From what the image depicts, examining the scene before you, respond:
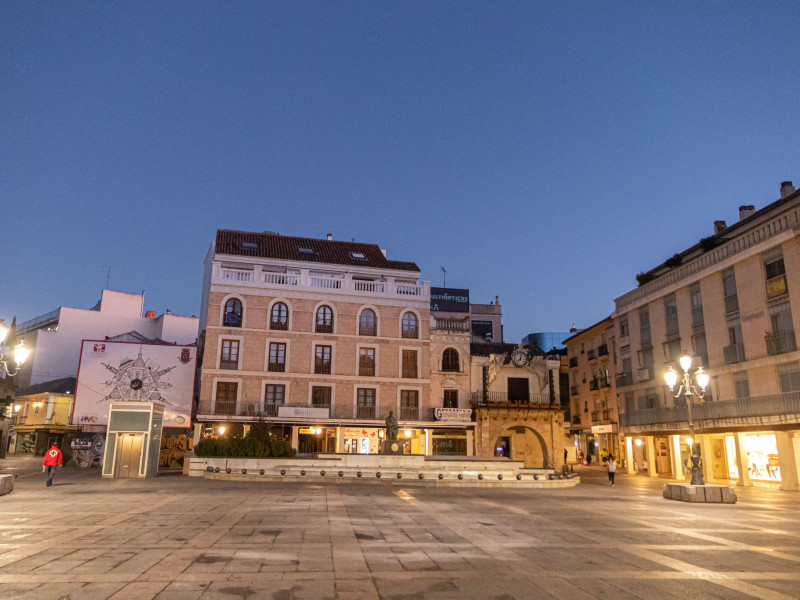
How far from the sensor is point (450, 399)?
131 ft

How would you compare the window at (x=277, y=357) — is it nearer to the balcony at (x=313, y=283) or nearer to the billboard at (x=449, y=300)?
the balcony at (x=313, y=283)

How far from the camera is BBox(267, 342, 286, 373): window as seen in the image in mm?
37281

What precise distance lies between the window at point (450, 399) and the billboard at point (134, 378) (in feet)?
54.8

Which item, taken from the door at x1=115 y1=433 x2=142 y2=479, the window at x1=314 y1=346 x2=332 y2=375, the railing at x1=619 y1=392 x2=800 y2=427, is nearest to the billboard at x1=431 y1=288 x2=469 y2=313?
the window at x1=314 y1=346 x2=332 y2=375

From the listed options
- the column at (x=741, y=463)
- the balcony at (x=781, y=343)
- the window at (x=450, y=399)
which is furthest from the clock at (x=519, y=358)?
the balcony at (x=781, y=343)

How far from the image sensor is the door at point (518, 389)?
1603 inches

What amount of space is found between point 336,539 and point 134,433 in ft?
57.3

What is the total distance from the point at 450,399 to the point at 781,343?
66.5 feet

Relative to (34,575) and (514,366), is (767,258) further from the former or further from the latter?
(34,575)

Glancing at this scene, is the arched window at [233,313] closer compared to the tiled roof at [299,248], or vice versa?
the arched window at [233,313]

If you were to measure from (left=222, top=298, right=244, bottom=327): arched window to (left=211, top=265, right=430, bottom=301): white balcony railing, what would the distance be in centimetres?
124

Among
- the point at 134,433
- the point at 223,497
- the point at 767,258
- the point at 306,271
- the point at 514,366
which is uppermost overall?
the point at 306,271

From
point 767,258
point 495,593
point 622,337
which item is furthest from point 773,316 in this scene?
point 495,593

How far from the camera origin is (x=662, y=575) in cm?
743
